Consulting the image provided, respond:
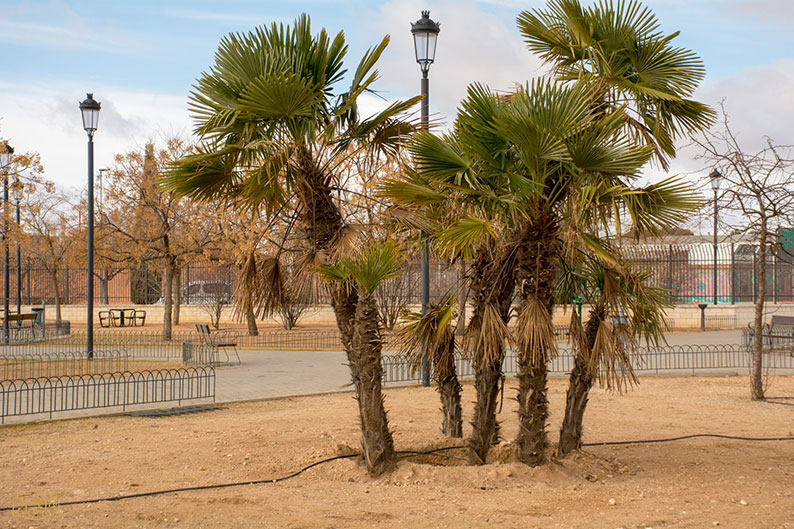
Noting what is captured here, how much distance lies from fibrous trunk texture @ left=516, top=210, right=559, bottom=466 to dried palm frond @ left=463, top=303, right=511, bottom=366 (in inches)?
7.2

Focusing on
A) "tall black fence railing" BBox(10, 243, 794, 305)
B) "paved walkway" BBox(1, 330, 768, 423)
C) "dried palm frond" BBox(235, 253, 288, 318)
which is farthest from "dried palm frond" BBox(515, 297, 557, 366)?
"tall black fence railing" BBox(10, 243, 794, 305)

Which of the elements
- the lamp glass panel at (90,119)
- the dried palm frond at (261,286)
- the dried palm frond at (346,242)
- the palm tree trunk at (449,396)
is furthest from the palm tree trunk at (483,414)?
the lamp glass panel at (90,119)

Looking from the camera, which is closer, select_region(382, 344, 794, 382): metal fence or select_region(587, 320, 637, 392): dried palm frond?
select_region(587, 320, 637, 392): dried palm frond

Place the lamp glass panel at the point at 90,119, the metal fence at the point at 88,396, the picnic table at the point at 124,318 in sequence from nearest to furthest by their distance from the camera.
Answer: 1. the metal fence at the point at 88,396
2. the lamp glass panel at the point at 90,119
3. the picnic table at the point at 124,318

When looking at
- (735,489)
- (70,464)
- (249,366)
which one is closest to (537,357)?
(735,489)

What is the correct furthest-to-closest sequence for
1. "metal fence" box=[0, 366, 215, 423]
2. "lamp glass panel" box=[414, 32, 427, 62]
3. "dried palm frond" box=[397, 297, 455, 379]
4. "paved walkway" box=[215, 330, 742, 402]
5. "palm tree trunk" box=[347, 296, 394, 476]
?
"paved walkway" box=[215, 330, 742, 402] < "lamp glass panel" box=[414, 32, 427, 62] < "metal fence" box=[0, 366, 215, 423] < "dried palm frond" box=[397, 297, 455, 379] < "palm tree trunk" box=[347, 296, 394, 476]

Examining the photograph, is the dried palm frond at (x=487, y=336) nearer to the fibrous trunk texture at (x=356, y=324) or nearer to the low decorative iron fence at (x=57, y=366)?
the fibrous trunk texture at (x=356, y=324)

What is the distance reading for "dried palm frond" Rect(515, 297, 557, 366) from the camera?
22.1 feet

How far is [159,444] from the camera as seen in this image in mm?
8656

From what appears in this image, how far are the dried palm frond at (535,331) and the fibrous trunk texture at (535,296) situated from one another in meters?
0.03

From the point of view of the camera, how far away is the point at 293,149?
700 centimetres

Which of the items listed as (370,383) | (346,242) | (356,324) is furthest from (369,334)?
(346,242)

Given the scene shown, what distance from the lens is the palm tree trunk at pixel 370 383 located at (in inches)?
282

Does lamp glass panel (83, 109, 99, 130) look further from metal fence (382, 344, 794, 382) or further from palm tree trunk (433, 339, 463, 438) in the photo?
palm tree trunk (433, 339, 463, 438)
